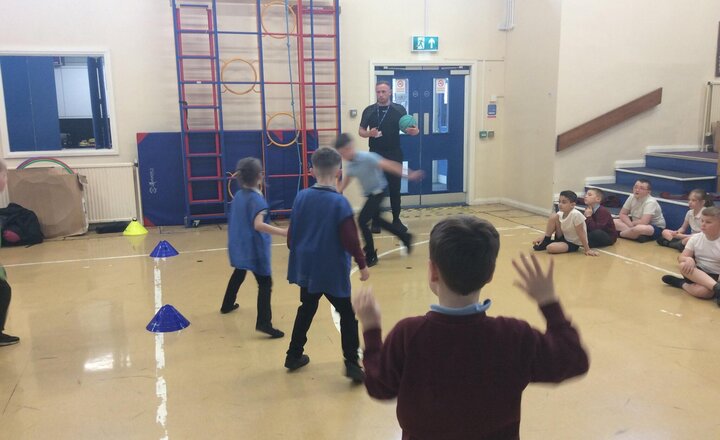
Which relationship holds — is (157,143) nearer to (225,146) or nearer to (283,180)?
(225,146)

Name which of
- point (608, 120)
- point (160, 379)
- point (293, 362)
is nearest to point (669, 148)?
point (608, 120)

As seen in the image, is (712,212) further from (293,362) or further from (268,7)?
(268,7)

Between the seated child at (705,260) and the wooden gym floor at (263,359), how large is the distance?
101 mm

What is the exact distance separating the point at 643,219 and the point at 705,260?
208 centimetres

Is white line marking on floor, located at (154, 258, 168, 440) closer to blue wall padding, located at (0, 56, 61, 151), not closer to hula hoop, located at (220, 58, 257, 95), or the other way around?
hula hoop, located at (220, 58, 257, 95)

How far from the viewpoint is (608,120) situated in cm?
806

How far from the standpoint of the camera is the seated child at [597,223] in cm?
630

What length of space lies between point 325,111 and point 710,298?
5510mm

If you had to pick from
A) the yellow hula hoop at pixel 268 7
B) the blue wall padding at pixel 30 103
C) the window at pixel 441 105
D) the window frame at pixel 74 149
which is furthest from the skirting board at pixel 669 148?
the blue wall padding at pixel 30 103

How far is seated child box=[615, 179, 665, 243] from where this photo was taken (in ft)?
21.7

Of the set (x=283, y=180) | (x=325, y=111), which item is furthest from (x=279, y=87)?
(x=283, y=180)

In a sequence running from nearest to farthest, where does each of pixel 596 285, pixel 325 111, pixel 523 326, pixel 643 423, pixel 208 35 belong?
pixel 523 326, pixel 643 423, pixel 596 285, pixel 208 35, pixel 325 111

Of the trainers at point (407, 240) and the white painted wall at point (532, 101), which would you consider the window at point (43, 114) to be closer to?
the trainers at point (407, 240)

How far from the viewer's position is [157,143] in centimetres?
778
